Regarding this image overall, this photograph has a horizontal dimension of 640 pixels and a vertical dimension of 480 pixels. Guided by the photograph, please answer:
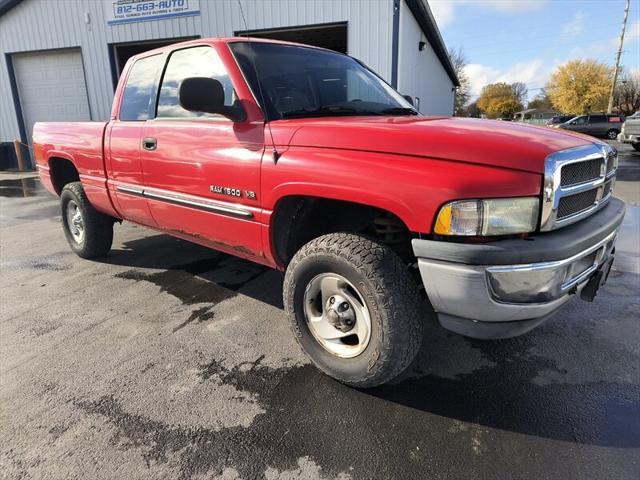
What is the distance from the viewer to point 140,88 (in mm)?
3920

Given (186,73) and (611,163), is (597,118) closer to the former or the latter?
(611,163)

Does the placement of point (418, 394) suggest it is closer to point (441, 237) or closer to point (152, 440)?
point (441, 237)

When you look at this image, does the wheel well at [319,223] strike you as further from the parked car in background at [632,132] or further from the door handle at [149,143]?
the parked car in background at [632,132]

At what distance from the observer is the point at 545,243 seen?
2.01 meters

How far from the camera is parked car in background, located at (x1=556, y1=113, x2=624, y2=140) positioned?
30.6 metres

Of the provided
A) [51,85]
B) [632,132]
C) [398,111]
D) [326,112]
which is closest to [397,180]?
[326,112]

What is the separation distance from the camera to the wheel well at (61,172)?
506 centimetres

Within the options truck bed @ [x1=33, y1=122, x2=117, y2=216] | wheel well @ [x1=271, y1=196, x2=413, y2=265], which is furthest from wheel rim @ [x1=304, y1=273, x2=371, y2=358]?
truck bed @ [x1=33, y1=122, x2=117, y2=216]

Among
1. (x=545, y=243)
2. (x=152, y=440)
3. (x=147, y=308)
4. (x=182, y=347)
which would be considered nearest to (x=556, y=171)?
(x=545, y=243)

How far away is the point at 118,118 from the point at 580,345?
422 centimetres

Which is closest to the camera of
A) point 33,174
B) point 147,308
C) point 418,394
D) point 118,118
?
point 418,394

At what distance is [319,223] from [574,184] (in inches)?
58.5

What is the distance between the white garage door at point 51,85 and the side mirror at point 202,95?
13622mm

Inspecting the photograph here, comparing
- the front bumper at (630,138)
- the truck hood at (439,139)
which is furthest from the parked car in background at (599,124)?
the truck hood at (439,139)
